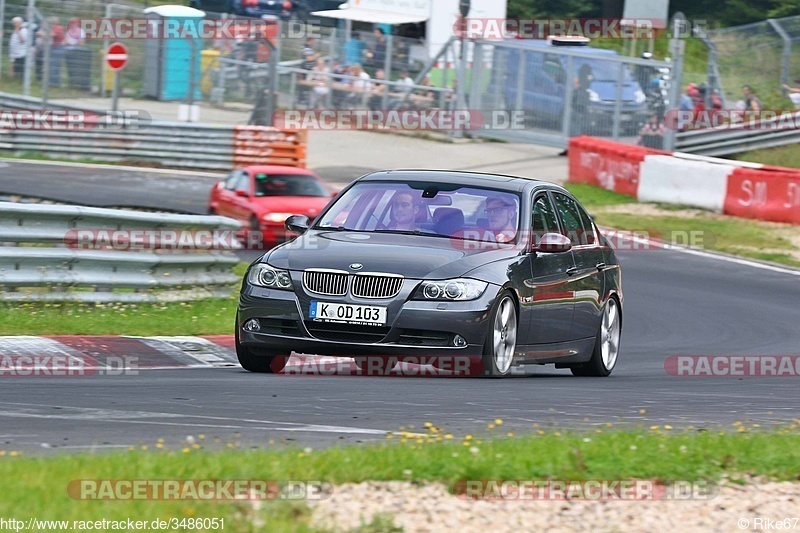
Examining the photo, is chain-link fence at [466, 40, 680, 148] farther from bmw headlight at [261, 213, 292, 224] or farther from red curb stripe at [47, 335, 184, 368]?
red curb stripe at [47, 335, 184, 368]

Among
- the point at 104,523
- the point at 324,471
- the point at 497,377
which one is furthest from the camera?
the point at 497,377

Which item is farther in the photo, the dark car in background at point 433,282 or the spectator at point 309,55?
the spectator at point 309,55

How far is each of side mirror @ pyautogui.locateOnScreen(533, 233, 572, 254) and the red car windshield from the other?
37.9 feet

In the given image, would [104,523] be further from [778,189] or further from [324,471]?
[778,189]

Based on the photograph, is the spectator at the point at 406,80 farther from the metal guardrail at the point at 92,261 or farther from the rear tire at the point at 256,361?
the rear tire at the point at 256,361

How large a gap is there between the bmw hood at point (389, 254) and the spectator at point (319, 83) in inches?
A: 1014

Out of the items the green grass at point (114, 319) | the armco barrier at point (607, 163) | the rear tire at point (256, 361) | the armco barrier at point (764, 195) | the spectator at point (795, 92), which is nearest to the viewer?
the rear tire at point (256, 361)

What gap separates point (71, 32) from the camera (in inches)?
1259

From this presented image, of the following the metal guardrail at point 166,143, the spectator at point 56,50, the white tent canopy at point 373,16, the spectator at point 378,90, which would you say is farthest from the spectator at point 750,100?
the spectator at point 56,50

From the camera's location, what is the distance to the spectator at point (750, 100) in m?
30.9

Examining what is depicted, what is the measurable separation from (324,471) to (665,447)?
1790 mm

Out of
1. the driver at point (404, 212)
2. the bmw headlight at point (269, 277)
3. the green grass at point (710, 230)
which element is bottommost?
the green grass at point (710, 230)

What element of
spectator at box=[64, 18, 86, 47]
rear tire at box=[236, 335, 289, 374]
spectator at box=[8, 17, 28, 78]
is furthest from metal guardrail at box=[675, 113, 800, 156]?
rear tire at box=[236, 335, 289, 374]

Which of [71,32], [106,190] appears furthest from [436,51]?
[106,190]
